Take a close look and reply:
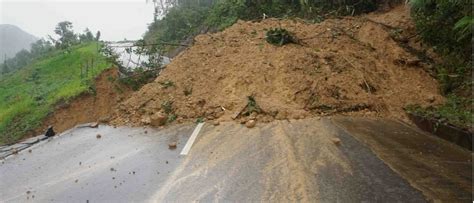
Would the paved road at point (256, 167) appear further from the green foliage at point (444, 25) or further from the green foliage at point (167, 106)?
the green foliage at point (444, 25)

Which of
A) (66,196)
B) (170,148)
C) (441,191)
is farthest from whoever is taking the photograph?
(170,148)

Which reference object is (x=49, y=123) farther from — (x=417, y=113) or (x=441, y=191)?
(x=441, y=191)

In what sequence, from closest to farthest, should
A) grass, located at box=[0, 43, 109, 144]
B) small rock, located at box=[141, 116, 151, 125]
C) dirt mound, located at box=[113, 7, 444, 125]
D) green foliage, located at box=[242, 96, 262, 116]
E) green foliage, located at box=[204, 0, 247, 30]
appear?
green foliage, located at box=[242, 96, 262, 116] → dirt mound, located at box=[113, 7, 444, 125] → small rock, located at box=[141, 116, 151, 125] → grass, located at box=[0, 43, 109, 144] → green foliage, located at box=[204, 0, 247, 30]

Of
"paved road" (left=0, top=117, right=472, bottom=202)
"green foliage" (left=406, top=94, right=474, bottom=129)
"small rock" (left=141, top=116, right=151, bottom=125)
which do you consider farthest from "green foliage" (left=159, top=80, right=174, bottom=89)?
"green foliage" (left=406, top=94, right=474, bottom=129)

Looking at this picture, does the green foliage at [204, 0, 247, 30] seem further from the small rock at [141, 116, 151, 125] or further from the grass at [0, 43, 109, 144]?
the small rock at [141, 116, 151, 125]

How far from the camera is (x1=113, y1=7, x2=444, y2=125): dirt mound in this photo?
9.68m

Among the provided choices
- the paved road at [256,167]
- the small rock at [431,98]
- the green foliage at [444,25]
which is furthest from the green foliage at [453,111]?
the green foliage at [444,25]

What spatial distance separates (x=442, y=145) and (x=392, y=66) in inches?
164

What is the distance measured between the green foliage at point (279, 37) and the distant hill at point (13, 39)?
455 feet

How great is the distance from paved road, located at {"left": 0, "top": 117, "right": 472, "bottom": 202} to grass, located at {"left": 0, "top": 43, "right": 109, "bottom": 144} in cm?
886

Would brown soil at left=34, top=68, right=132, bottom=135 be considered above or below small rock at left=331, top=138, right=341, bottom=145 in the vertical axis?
below

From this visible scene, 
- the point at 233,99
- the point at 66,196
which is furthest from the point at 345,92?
the point at 66,196

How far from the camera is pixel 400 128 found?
27.5ft

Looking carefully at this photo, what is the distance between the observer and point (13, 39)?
5965 inches
